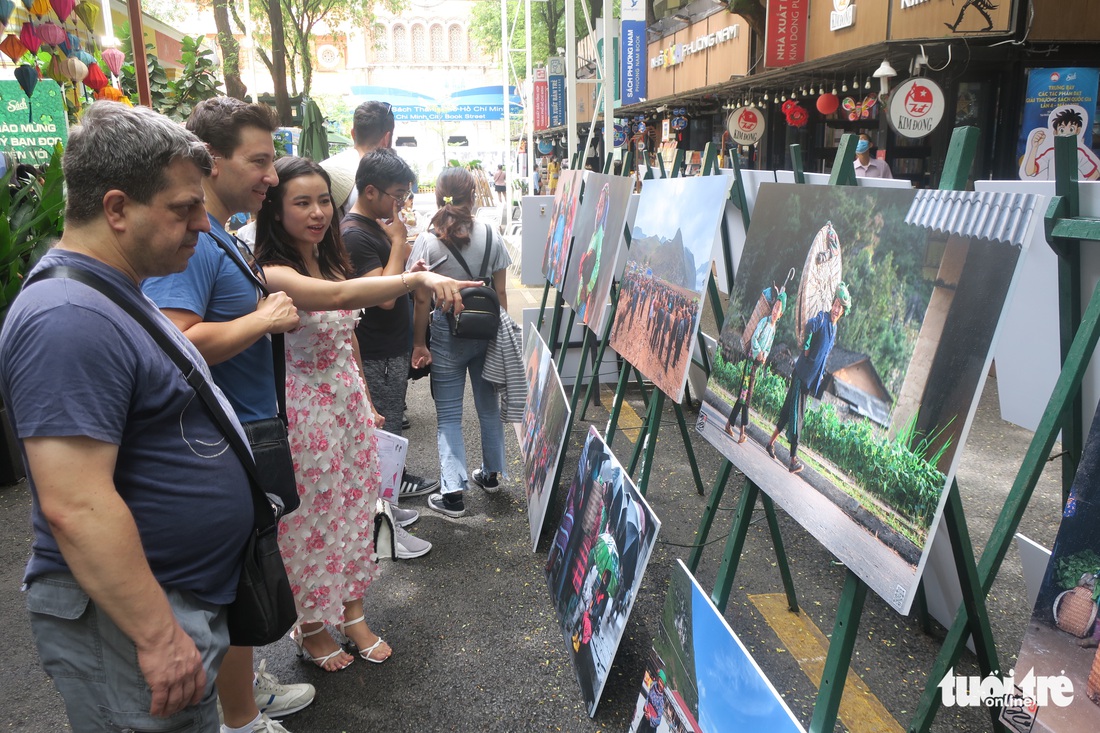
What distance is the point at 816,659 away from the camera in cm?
289

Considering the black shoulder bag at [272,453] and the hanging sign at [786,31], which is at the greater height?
the hanging sign at [786,31]

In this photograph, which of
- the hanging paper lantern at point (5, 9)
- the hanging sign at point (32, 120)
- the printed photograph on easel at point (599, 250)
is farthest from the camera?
the hanging sign at point (32, 120)

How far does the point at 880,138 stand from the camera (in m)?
10.1

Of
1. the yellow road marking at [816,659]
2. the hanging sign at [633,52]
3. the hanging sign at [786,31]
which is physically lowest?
the yellow road marking at [816,659]

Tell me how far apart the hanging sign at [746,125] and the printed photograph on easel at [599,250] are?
8819mm

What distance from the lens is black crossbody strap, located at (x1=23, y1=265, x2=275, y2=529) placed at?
53.1 inches

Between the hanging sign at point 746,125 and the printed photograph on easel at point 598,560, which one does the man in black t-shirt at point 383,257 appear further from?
the hanging sign at point 746,125

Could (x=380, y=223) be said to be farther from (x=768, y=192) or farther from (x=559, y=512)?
(x=768, y=192)

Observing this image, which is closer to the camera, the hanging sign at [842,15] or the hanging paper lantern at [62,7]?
the hanging paper lantern at [62,7]

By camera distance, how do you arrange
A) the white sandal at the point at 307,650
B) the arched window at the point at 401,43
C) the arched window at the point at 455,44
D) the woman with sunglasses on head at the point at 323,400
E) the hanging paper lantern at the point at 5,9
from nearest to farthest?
the woman with sunglasses on head at the point at 323,400 → the white sandal at the point at 307,650 → the hanging paper lantern at the point at 5,9 → the arched window at the point at 401,43 → the arched window at the point at 455,44

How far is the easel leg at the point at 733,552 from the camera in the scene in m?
2.00

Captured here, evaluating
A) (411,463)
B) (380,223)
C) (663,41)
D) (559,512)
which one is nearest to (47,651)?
(380,223)

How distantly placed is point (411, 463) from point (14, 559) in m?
2.06

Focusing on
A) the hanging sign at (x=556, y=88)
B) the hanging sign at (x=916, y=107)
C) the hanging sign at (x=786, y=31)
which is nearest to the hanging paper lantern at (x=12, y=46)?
the hanging sign at (x=916, y=107)
